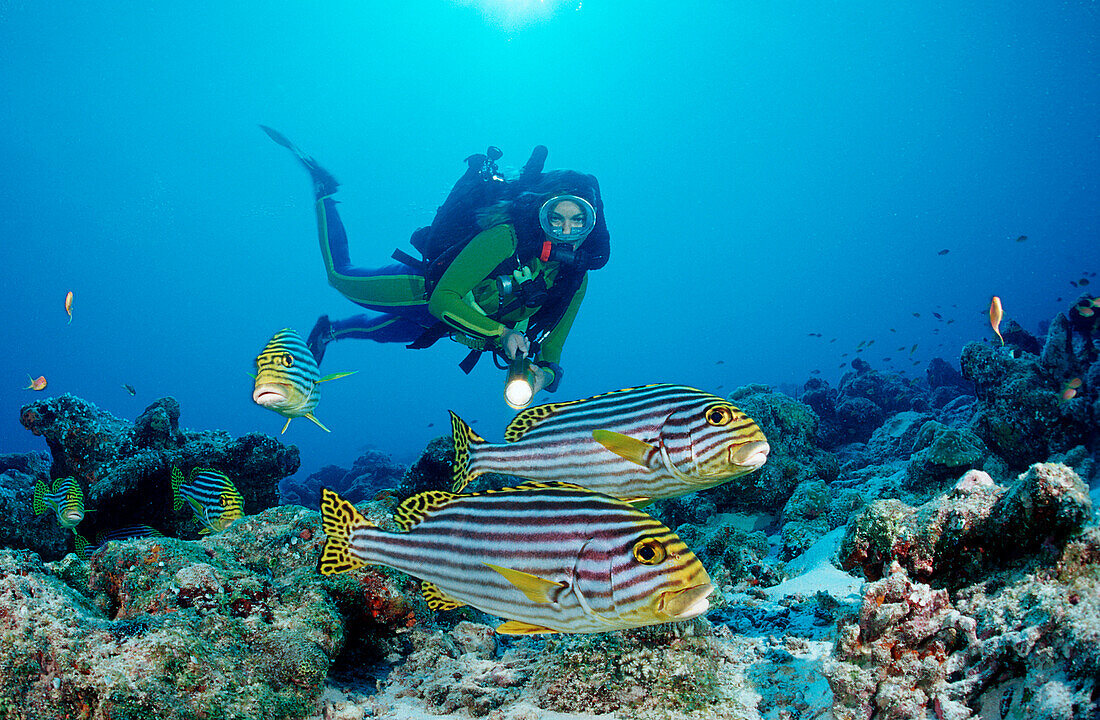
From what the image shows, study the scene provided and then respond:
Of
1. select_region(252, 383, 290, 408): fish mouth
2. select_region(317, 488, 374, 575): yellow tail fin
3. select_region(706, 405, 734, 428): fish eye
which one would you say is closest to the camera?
select_region(706, 405, 734, 428): fish eye

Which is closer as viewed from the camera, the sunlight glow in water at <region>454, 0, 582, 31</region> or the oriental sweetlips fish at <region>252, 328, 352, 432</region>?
the oriental sweetlips fish at <region>252, 328, 352, 432</region>

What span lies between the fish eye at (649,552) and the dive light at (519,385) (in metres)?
2.71

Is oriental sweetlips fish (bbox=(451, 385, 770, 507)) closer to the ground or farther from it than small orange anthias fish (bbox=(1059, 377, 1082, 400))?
closer to the ground

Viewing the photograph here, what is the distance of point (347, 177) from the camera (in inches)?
3836

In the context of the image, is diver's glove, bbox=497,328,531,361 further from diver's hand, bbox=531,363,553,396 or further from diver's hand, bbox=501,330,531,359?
diver's hand, bbox=531,363,553,396

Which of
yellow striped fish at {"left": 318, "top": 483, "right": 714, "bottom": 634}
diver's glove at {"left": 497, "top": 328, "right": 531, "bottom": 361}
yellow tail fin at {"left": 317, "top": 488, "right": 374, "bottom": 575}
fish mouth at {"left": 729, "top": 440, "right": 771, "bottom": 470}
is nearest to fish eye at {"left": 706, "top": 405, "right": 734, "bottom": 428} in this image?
fish mouth at {"left": 729, "top": 440, "right": 771, "bottom": 470}

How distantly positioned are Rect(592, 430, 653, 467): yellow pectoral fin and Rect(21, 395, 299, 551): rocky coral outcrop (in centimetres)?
717

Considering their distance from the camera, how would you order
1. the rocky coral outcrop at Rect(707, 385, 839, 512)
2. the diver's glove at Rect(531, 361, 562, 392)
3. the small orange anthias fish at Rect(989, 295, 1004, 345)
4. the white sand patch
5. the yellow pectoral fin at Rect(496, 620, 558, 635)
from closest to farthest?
1. the yellow pectoral fin at Rect(496, 620, 558, 635)
2. the white sand patch
3. the diver's glove at Rect(531, 361, 562, 392)
4. the rocky coral outcrop at Rect(707, 385, 839, 512)
5. the small orange anthias fish at Rect(989, 295, 1004, 345)

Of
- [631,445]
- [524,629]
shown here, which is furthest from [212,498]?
[631,445]

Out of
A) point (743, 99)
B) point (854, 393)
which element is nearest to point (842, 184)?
point (743, 99)

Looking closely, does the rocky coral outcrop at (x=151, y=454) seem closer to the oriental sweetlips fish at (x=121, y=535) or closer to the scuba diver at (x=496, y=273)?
the oriental sweetlips fish at (x=121, y=535)

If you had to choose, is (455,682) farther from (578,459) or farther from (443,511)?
(578,459)

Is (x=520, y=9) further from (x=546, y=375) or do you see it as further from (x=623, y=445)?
(x=623, y=445)

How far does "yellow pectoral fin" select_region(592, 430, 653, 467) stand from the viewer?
216cm
